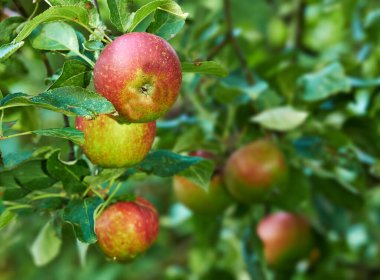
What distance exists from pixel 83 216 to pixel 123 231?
112 millimetres

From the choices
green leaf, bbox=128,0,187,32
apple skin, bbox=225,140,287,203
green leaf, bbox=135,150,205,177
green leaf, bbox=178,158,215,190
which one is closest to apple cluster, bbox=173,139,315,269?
apple skin, bbox=225,140,287,203

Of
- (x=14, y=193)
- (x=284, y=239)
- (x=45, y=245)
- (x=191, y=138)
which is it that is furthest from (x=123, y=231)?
(x=284, y=239)

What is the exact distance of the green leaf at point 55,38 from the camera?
108 centimetres

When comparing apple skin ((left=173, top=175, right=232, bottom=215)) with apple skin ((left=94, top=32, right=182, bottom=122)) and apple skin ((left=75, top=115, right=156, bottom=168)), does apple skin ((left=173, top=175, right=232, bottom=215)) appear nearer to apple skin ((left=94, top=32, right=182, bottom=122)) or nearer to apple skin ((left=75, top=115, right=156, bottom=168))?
apple skin ((left=75, top=115, right=156, bottom=168))

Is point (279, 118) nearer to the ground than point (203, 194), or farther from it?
farther from it

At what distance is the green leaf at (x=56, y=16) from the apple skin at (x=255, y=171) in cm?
88

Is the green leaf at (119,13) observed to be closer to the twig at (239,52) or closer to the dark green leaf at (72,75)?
the dark green leaf at (72,75)

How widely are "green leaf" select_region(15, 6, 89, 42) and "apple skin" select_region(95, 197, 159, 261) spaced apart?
14.4 inches

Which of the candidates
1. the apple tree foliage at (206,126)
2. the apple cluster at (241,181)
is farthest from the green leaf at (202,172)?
the apple cluster at (241,181)

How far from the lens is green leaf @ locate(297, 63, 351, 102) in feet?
5.91

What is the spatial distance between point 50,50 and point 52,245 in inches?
19.7

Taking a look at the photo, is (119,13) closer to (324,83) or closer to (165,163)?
(165,163)

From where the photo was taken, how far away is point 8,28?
45.0 inches

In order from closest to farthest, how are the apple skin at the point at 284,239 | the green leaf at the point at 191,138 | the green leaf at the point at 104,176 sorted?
the green leaf at the point at 104,176 < the green leaf at the point at 191,138 < the apple skin at the point at 284,239
